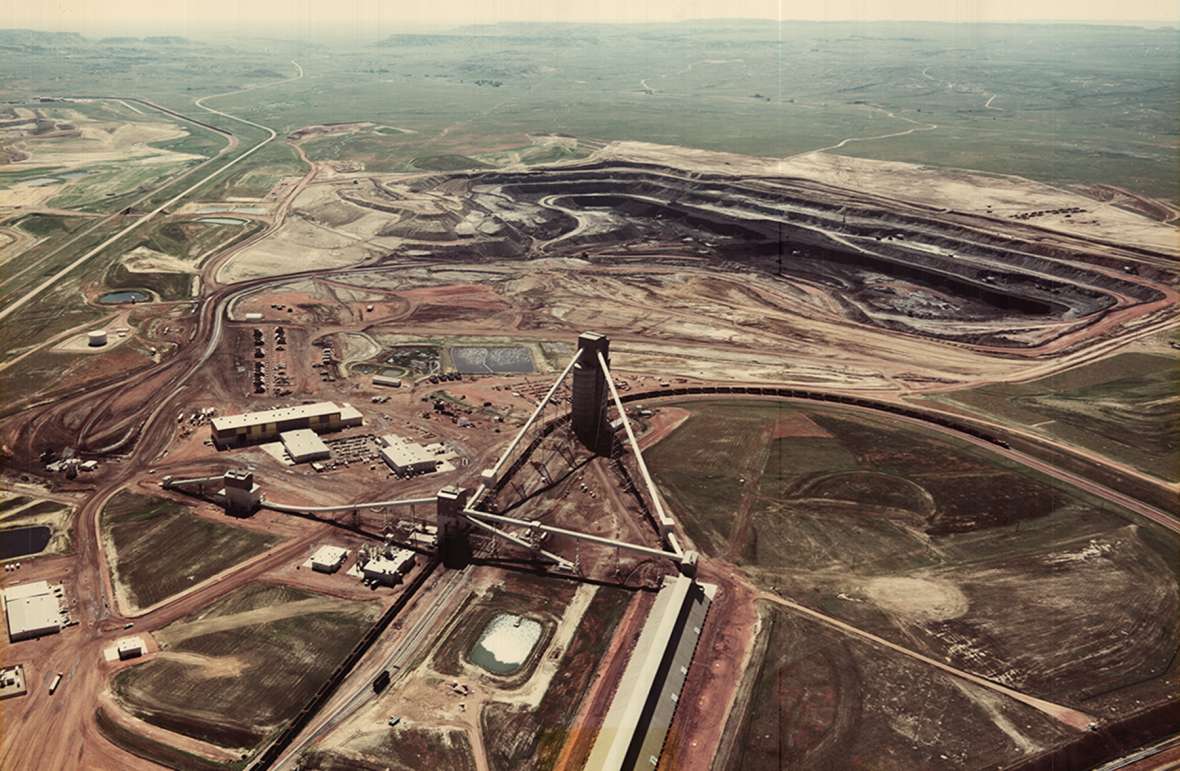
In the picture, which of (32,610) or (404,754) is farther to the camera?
(32,610)

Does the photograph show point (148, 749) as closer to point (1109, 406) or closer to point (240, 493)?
point (240, 493)

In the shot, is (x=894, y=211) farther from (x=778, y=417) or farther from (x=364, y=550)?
(x=364, y=550)

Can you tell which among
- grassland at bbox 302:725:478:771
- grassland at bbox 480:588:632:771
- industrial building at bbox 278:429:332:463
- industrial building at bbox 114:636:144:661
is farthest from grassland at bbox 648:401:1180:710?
industrial building at bbox 114:636:144:661

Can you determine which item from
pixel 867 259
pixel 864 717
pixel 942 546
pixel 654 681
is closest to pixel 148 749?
pixel 654 681

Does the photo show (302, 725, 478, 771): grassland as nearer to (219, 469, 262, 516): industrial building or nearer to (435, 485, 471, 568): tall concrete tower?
(435, 485, 471, 568): tall concrete tower

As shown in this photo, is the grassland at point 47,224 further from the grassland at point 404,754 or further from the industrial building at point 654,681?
the industrial building at point 654,681

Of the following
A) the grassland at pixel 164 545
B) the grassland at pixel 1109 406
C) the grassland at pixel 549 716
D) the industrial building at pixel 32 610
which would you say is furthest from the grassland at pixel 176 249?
the grassland at pixel 1109 406
